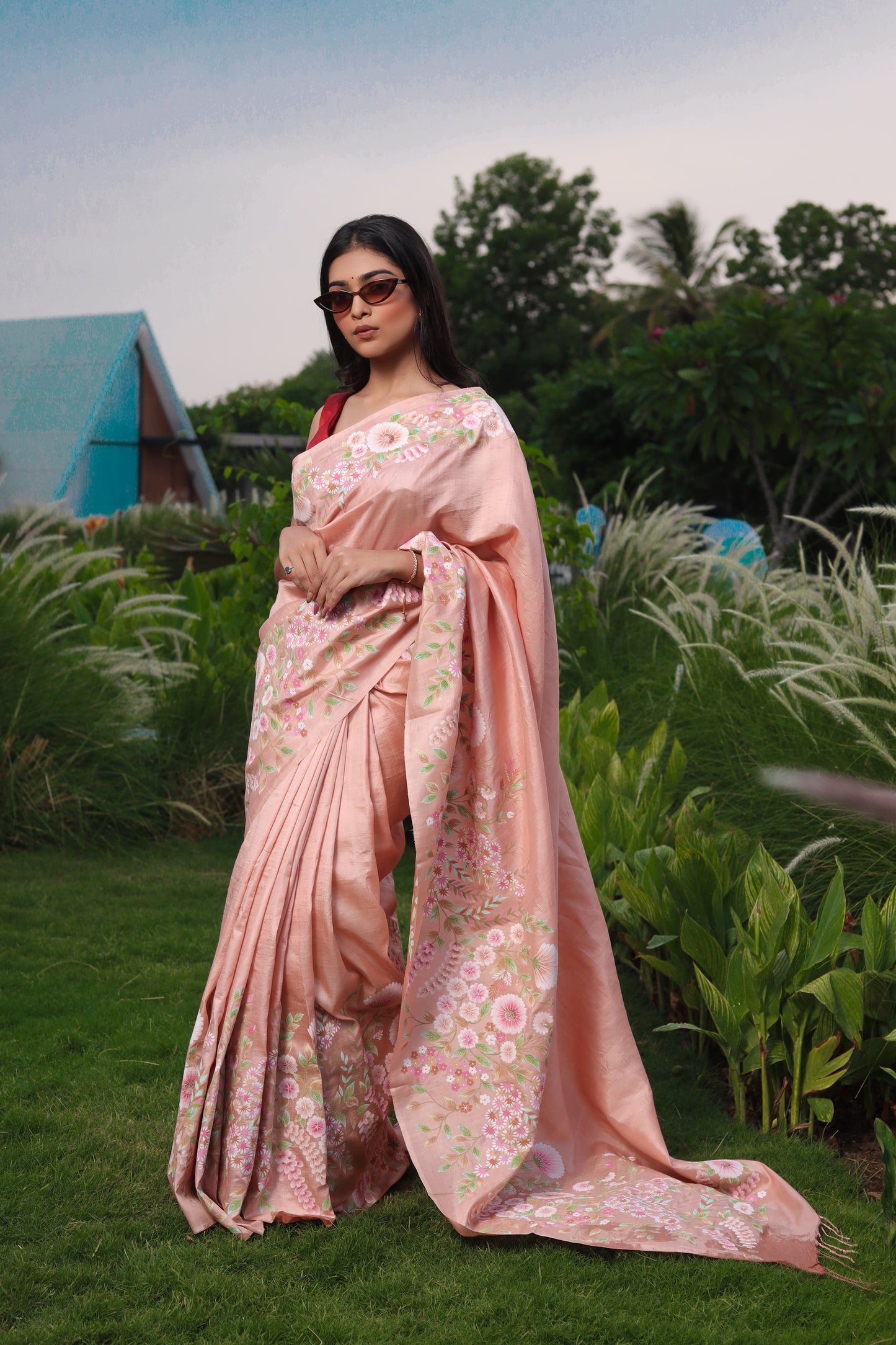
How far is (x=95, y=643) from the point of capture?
575 cm

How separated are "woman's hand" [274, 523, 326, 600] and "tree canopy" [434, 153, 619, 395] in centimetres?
3415

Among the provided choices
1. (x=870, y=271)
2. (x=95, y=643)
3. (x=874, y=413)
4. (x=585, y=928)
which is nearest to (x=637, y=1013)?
(x=585, y=928)

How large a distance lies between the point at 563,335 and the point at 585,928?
115ft

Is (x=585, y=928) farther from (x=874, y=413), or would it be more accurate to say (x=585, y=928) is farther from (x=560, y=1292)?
(x=874, y=413)

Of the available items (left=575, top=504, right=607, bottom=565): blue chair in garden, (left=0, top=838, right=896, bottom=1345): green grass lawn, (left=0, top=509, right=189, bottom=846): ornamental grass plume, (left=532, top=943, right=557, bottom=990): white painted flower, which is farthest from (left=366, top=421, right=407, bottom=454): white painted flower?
(left=575, top=504, right=607, bottom=565): blue chair in garden

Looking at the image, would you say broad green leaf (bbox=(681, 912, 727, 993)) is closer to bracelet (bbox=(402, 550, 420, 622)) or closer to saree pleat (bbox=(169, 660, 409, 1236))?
saree pleat (bbox=(169, 660, 409, 1236))

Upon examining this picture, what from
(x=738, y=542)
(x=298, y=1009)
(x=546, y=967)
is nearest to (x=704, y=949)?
(x=546, y=967)

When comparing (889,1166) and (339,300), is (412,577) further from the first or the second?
(889,1166)

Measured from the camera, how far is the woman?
2.10 m

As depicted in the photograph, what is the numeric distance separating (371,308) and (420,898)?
3.78 ft

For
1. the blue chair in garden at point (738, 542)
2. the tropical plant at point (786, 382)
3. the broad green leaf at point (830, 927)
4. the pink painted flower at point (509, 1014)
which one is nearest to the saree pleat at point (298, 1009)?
the pink painted flower at point (509, 1014)

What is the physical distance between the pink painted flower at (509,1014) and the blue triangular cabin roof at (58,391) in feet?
47.4

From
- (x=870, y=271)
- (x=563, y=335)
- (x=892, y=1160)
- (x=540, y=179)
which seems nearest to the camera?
(x=892, y=1160)

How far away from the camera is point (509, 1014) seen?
2199mm
